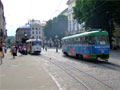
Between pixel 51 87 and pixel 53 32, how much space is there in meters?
77.5

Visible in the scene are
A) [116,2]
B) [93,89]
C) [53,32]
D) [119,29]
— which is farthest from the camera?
[53,32]

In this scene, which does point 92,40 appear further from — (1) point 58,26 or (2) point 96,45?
(1) point 58,26

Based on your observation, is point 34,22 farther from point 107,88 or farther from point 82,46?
point 107,88

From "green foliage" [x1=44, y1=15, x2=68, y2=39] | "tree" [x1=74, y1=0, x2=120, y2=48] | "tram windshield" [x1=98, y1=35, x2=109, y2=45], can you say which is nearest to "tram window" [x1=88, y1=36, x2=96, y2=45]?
"tram windshield" [x1=98, y1=35, x2=109, y2=45]

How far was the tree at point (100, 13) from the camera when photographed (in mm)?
37500

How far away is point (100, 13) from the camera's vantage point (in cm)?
3947

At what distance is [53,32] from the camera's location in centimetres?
8569

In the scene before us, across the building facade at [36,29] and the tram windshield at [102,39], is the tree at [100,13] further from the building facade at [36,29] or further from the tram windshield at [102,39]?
the building facade at [36,29]

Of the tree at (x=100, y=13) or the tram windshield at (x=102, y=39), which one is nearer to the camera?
the tram windshield at (x=102, y=39)

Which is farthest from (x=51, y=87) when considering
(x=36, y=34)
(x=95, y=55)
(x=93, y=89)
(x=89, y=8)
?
(x=36, y=34)

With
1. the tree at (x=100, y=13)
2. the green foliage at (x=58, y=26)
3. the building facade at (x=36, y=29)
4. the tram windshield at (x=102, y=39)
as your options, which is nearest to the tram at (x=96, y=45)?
the tram windshield at (x=102, y=39)

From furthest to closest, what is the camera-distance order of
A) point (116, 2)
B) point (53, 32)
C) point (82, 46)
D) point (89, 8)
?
point (53, 32) < point (89, 8) < point (116, 2) < point (82, 46)

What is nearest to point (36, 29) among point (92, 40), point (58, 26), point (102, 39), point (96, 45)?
point (58, 26)

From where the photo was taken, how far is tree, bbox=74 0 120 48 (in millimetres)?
37500
